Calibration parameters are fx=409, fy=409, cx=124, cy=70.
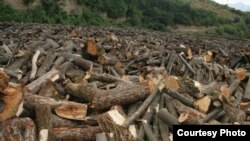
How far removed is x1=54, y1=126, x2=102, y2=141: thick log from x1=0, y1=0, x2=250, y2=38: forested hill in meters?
30.3

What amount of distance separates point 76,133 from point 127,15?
5036 cm

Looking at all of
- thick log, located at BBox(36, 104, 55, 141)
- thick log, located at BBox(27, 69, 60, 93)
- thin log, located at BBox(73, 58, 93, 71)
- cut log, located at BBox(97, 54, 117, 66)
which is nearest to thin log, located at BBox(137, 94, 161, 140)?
thick log, located at BBox(36, 104, 55, 141)

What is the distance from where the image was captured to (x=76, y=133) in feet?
19.1

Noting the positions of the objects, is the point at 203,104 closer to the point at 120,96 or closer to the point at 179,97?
the point at 179,97

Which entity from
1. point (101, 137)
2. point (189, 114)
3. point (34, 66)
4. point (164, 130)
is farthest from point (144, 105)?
point (34, 66)

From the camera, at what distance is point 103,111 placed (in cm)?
659

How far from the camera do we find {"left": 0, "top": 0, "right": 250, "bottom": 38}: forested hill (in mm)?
41344

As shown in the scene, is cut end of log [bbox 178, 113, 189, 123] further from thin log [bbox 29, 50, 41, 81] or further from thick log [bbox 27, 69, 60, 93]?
thin log [bbox 29, 50, 41, 81]

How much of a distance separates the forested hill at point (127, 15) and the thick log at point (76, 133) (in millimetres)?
30283

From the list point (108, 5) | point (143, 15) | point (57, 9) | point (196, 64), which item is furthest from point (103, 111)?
point (143, 15)

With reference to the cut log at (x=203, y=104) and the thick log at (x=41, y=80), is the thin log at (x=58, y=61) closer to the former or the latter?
the thick log at (x=41, y=80)

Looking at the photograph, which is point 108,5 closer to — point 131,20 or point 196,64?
point 131,20

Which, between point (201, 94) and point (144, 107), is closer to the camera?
point (144, 107)

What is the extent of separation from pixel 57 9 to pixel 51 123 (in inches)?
1566
